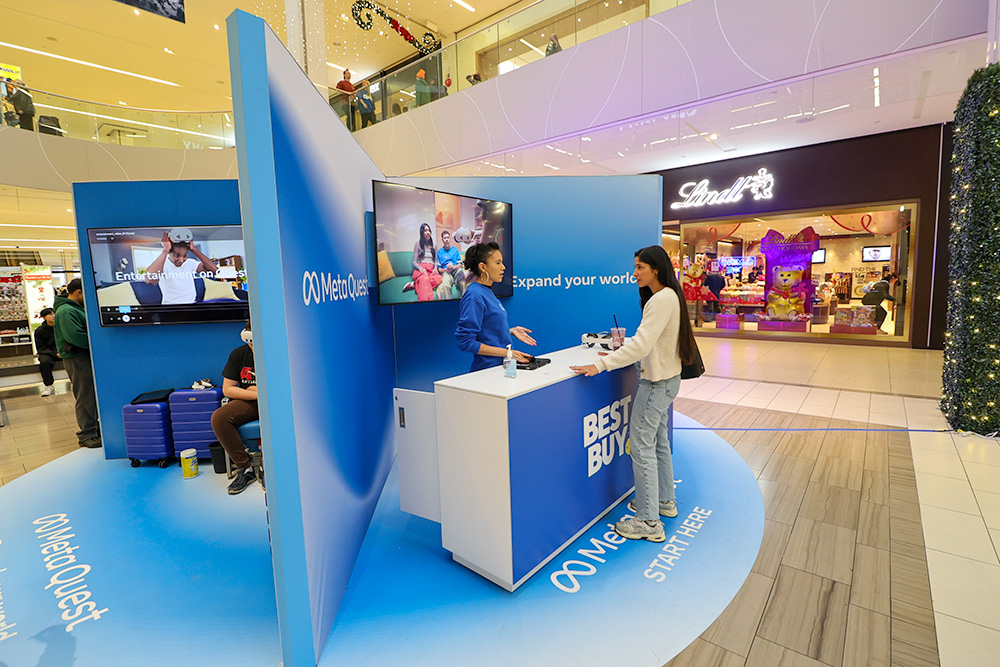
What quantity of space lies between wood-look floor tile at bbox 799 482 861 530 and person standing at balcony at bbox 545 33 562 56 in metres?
7.21

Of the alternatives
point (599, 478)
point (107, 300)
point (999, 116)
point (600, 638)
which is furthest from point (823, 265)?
point (107, 300)

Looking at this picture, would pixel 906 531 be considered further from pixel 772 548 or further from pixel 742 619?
pixel 742 619

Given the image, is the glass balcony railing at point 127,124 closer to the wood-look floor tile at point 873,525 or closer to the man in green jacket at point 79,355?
the man in green jacket at point 79,355

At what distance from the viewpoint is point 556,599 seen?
2148mm

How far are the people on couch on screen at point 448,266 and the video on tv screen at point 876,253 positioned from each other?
874 cm

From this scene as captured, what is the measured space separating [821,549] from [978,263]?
3.28 meters

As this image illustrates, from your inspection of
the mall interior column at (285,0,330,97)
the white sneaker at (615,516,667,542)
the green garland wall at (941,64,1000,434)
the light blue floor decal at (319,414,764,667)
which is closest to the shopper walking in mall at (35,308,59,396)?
the mall interior column at (285,0,330,97)

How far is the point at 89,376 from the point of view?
4.68m

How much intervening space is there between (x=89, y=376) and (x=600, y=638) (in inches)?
210

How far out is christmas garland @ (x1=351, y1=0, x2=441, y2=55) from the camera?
9.59 metres

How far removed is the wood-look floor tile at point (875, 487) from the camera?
9.97ft

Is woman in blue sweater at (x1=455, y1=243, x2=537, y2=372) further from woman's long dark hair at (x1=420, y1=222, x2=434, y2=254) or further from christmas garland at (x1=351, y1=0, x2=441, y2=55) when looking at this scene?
christmas garland at (x1=351, y1=0, x2=441, y2=55)

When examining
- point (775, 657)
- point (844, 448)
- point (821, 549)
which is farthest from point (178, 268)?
point (844, 448)

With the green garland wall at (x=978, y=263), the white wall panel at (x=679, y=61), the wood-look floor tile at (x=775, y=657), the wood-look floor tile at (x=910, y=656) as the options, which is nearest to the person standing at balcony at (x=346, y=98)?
the white wall panel at (x=679, y=61)
